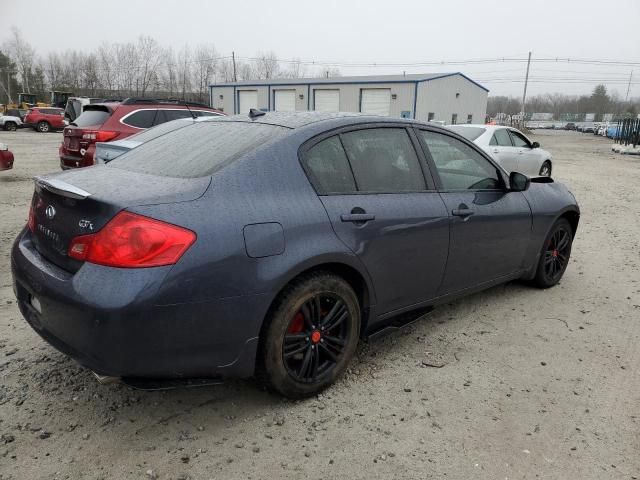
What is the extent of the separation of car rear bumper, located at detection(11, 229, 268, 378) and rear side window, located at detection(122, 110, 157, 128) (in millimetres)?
6894

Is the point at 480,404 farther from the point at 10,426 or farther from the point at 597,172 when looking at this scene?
the point at 597,172

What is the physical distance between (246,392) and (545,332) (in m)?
2.46

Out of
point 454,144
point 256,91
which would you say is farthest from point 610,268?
point 256,91

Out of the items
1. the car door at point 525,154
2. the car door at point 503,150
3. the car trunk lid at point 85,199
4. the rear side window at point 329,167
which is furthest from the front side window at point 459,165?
the car door at point 525,154

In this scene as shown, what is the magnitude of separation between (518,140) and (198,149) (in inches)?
410

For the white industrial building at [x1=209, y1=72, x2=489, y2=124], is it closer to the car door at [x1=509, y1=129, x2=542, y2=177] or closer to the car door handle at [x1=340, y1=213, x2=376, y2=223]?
the car door at [x1=509, y1=129, x2=542, y2=177]

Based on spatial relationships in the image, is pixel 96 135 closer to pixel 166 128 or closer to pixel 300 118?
pixel 166 128

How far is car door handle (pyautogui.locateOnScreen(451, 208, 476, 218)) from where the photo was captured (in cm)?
353

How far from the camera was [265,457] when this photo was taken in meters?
2.43

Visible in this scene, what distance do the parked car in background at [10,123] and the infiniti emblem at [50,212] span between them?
117 feet

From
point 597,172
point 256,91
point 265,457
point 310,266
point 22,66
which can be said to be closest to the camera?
point 265,457

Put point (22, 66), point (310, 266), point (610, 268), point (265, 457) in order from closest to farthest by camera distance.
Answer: point (265, 457)
point (310, 266)
point (610, 268)
point (22, 66)

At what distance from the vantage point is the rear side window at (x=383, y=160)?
3092 mm

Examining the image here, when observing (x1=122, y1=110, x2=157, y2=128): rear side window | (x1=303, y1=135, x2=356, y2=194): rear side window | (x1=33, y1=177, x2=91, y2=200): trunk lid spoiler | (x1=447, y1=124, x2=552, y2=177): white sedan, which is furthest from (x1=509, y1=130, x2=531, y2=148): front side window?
(x1=33, y1=177, x2=91, y2=200): trunk lid spoiler
